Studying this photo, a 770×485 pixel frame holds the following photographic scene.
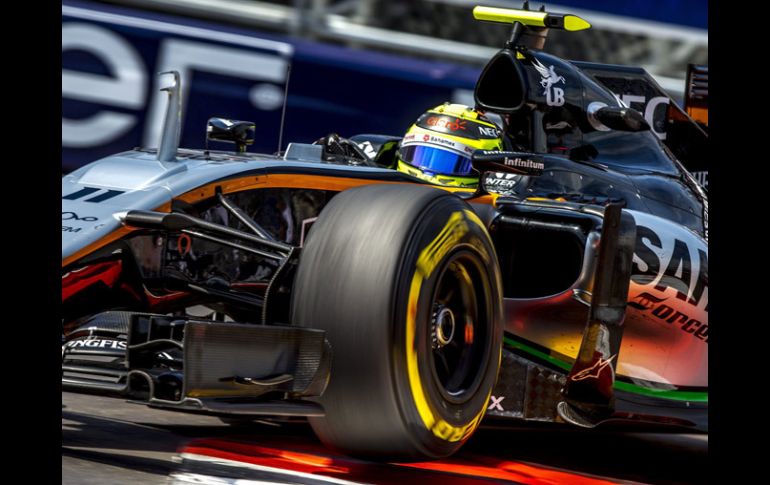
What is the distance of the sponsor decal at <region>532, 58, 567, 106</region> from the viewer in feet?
19.1

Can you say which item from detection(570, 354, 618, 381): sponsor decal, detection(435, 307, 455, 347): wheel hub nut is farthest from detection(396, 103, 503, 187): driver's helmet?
detection(435, 307, 455, 347): wheel hub nut

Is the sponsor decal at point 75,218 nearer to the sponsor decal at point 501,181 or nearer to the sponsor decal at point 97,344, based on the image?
the sponsor decal at point 97,344

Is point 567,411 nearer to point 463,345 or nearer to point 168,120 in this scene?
point 463,345

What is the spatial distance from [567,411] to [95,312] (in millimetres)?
1741

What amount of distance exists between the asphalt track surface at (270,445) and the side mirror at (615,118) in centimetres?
150

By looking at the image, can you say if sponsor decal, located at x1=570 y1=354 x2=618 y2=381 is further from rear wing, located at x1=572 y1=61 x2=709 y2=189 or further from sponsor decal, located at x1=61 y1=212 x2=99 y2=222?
rear wing, located at x1=572 y1=61 x2=709 y2=189

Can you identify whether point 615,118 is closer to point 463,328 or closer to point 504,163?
point 504,163

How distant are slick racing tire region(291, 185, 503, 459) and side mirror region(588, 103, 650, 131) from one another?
7.43 feet

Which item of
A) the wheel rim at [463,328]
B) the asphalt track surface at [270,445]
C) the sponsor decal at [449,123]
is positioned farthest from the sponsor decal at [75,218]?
the sponsor decal at [449,123]

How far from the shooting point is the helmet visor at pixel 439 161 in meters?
5.43

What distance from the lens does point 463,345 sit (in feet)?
12.3
